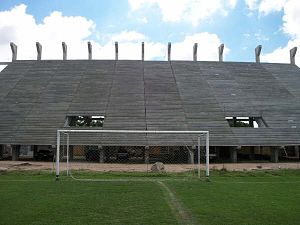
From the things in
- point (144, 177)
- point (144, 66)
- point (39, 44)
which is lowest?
point (144, 177)

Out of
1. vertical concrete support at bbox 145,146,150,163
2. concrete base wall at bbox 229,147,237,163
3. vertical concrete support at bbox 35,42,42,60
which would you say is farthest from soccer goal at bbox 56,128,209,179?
vertical concrete support at bbox 35,42,42,60

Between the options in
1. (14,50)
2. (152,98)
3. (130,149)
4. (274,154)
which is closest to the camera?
(130,149)

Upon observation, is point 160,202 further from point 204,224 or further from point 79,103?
point 79,103

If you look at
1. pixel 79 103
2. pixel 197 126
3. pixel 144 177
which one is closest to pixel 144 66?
pixel 79 103

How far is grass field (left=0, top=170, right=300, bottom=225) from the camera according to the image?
8.63m

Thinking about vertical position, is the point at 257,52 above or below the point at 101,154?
above

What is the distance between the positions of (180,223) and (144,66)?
129ft

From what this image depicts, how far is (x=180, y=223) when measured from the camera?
27.0 feet

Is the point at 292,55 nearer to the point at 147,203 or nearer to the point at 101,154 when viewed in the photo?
the point at 101,154

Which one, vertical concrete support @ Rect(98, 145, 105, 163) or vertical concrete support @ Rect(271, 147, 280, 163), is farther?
vertical concrete support @ Rect(271, 147, 280, 163)

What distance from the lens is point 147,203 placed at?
1077 centimetres

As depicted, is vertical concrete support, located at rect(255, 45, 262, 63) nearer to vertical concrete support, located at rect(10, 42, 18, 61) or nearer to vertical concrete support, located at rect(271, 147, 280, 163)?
vertical concrete support, located at rect(271, 147, 280, 163)

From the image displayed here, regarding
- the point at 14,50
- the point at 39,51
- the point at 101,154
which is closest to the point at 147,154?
the point at 101,154

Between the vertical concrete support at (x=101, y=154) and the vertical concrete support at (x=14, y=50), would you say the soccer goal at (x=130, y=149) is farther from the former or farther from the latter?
the vertical concrete support at (x=14, y=50)
